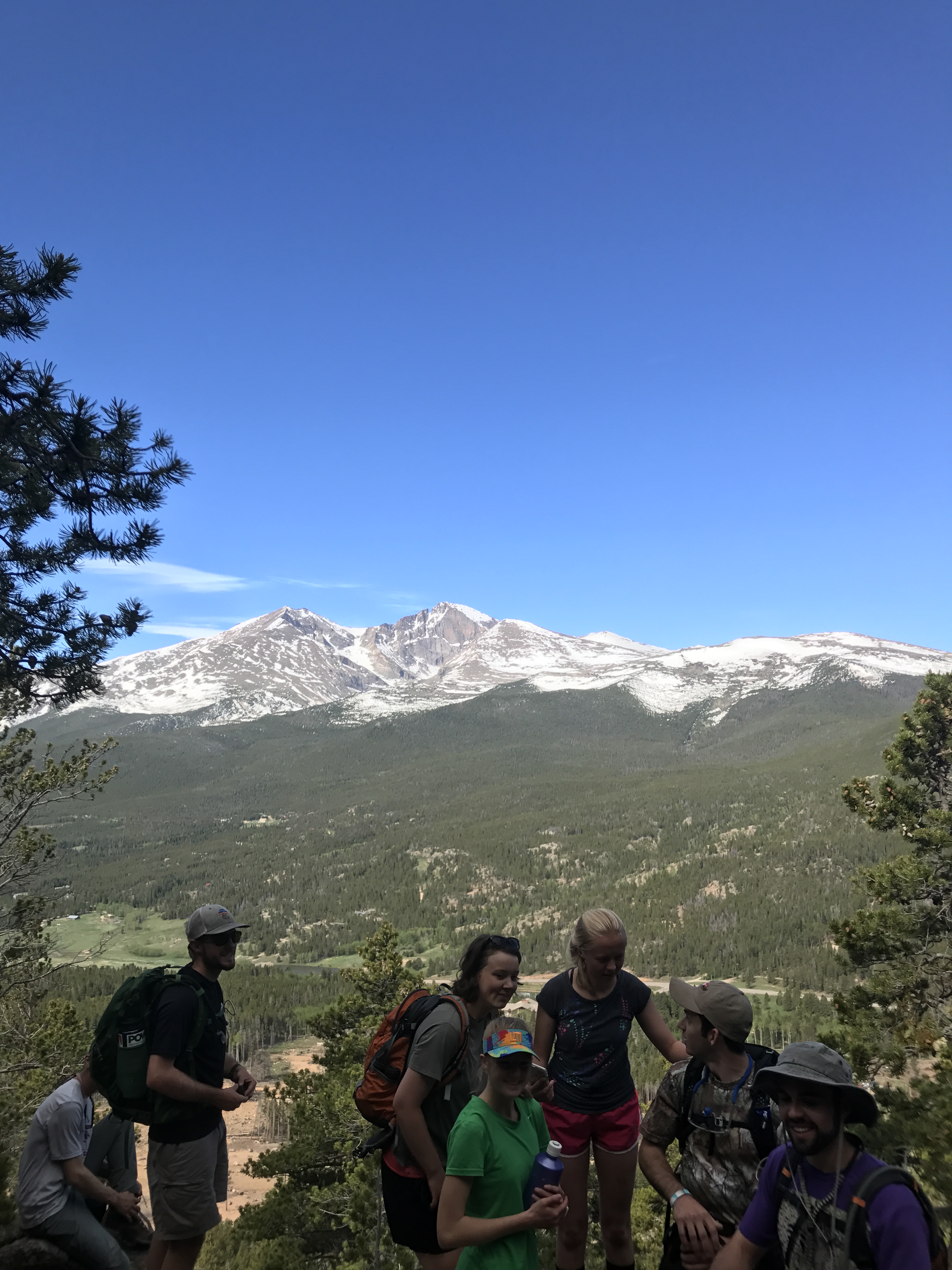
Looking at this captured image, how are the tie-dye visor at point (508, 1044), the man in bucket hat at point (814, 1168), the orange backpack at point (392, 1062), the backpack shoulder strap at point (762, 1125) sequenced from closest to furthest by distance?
the man in bucket hat at point (814, 1168) → the tie-dye visor at point (508, 1044) → the backpack shoulder strap at point (762, 1125) → the orange backpack at point (392, 1062)

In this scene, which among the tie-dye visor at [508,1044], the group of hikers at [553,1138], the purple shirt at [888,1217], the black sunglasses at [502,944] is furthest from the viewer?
the black sunglasses at [502,944]

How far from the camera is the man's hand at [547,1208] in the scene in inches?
122

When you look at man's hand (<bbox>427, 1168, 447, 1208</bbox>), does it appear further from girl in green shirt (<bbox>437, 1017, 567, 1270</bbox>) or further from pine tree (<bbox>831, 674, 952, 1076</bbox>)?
pine tree (<bbox>831, 674, 952, 1076</bbox>)

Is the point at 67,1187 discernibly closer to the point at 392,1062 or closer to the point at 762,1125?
the point at 392,1062

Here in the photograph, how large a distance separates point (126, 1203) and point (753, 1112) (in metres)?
4.53

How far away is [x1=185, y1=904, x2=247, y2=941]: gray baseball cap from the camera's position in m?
4.60

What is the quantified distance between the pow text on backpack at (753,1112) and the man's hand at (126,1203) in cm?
398

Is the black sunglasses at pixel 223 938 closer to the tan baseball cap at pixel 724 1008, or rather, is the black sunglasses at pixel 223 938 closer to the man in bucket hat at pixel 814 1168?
the tan baseball cap at pixel 724 1008

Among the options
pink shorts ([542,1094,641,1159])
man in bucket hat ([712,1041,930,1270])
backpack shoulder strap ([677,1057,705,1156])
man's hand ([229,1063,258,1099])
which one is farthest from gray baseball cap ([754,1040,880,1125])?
man's hand ([229,1063,258,1099])

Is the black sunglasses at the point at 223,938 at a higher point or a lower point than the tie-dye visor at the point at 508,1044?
higher

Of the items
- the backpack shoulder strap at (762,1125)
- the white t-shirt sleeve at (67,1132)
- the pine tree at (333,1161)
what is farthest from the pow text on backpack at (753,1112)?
the pine tree at (333,1161)

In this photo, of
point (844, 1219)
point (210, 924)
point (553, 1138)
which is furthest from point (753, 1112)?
point (210, 924)

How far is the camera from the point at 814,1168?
2.78 metres

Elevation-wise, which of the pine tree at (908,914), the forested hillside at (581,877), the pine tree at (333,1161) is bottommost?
the forested hillside at (581,877)
